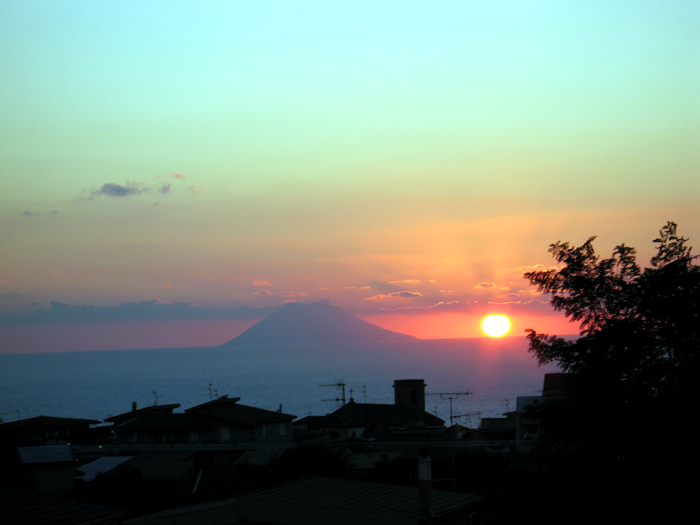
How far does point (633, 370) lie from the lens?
339 inches

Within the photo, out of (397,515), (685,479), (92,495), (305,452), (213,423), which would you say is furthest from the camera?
(213,423)

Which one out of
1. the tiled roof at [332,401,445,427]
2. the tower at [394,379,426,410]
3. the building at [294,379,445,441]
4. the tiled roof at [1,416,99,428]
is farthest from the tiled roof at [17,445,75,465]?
the tower at [394,379,426,410]

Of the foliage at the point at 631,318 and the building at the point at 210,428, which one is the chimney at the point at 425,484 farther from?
the building at the point at 210,428

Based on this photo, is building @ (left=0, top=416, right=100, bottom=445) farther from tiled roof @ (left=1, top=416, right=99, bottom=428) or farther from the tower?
the tower

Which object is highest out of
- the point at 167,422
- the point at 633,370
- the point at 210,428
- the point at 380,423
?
the point at 633,370

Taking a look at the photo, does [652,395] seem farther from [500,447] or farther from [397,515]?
[500,447]

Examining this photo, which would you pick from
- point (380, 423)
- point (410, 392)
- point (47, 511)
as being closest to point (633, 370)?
point (47, 511)

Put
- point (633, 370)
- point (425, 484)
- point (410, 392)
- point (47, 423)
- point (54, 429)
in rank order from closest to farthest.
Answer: point (633, 370)
point (425, 484)
point (47, 423)
point (54, 429)
point (410, 392)

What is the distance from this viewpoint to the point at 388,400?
460ft

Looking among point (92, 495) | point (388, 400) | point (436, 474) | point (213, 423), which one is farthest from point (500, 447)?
point (388, 400)

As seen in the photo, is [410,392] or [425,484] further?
[410,392]

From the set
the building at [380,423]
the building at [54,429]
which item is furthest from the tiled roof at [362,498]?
the building at [54,429]

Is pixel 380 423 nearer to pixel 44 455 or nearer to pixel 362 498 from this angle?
pixel 44 455

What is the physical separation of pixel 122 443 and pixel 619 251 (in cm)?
3702
